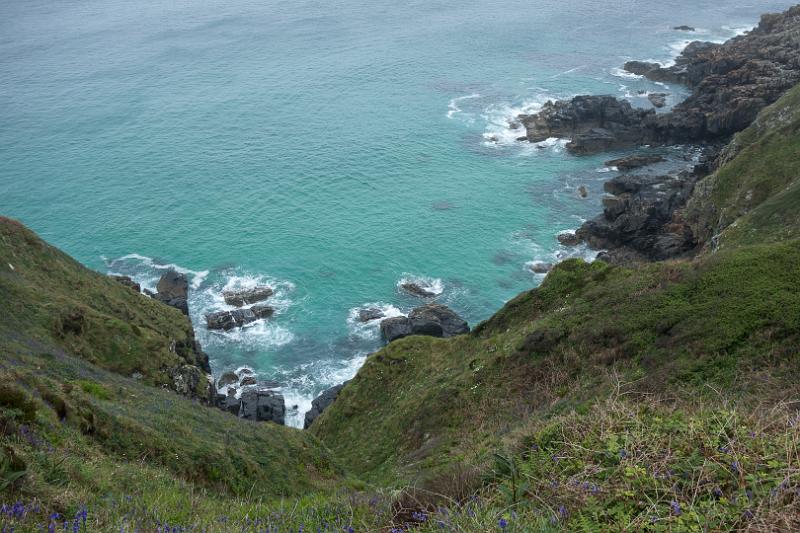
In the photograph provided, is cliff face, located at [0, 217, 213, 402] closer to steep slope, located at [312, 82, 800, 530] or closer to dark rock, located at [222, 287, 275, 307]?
steep slope, located at [312, 82, 800, 530]

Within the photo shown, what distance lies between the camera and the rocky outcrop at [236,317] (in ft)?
187

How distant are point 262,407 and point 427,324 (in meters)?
15.3

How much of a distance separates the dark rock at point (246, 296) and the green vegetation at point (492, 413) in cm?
1091

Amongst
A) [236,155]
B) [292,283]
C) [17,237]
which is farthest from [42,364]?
[236,155]

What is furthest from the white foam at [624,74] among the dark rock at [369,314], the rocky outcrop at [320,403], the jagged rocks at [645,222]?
the rocky outcrop at [320,403]

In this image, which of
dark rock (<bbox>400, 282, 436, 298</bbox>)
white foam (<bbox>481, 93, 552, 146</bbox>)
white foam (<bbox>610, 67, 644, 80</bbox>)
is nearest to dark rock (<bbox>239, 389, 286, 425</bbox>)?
dark rock (<bbox>400, 282, 436, 298</bbox>)

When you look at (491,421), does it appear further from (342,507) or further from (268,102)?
(268,102)

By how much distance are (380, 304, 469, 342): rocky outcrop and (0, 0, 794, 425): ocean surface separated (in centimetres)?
265

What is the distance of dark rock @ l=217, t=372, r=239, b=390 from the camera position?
50.6 meters

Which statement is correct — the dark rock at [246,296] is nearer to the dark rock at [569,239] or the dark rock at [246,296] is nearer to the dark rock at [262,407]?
the dark rock at [262,407]

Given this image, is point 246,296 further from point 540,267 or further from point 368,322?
point 540,267

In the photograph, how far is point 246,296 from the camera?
200ft

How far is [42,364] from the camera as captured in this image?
84.2 ft

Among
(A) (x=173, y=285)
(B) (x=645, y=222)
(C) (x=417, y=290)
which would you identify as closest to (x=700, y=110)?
(B) (x=645, y=222)
